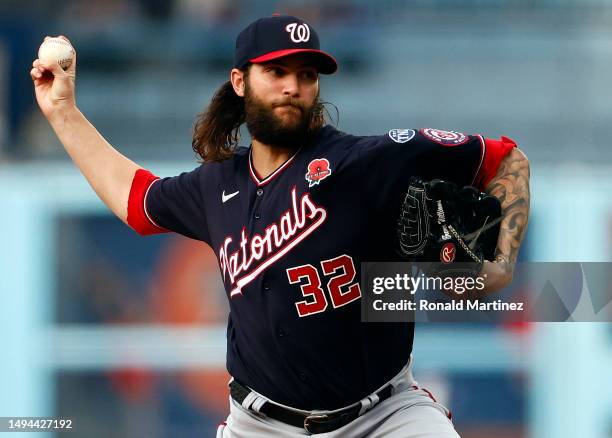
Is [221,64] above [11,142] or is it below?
above

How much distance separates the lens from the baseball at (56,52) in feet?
12.3

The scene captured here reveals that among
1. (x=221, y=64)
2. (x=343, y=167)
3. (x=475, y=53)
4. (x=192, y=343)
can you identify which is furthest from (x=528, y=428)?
(x=343, y=167)

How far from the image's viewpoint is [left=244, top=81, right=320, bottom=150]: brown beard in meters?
3.44

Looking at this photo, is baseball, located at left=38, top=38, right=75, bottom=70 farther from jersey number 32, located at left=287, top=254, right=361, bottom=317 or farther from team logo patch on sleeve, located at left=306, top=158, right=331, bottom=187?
jersey number 32, located at left=287, top=254, right=361, bottom=317

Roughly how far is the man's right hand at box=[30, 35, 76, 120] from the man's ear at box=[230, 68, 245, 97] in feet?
1.88

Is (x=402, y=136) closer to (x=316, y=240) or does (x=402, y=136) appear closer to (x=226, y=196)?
(x=316, y=240)

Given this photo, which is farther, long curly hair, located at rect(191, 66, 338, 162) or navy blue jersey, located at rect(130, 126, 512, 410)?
long curly hair, located at rect(191, 66, 338, 162)

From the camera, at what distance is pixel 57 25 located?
8711mm

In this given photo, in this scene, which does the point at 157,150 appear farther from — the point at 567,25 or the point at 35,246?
the point at 567,25

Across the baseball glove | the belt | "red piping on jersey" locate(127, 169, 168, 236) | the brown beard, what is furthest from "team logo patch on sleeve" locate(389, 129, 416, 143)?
"red piping on jersey" locate(127, 169, 168, 236)

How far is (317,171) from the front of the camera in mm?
3395

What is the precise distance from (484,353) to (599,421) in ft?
2.80

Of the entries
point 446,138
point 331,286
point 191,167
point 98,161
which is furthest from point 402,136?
point 191,167

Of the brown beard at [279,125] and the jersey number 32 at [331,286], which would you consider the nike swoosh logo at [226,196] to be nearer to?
the brown beard at [279,125]
